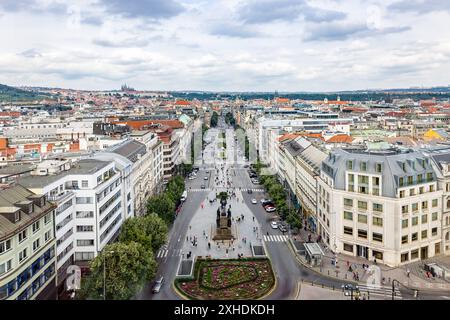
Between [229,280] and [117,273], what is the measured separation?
1629cm

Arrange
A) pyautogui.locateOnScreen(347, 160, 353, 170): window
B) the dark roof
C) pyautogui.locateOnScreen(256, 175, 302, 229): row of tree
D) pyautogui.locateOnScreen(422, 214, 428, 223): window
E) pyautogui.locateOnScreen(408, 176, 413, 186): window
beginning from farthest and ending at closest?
the dark roof < pyautogui.locateOnScreen(256, 175, 302, 229): row of tree < pyautogui.locateOnScreen(347, 160, 353, 170): window < pyautogui.locateOnScreen(422, 214, 428, 223): window < pyautogui.locateOnScreen(408, 176, 413, 186): window

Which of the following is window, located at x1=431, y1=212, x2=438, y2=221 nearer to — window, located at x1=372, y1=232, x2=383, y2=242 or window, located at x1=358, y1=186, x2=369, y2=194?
window, located at x1=372, y1=232, x2=383, y2=242

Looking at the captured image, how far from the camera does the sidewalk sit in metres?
55.5

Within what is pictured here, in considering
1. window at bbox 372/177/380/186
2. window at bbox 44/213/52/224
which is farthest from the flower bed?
window at bbox 372/177/380/186

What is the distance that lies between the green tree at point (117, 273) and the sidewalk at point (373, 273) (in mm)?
25177

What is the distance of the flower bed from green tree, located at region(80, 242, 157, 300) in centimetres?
752

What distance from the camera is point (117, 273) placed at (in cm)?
4622

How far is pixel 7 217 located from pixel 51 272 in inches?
419

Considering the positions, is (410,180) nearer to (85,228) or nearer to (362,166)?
(362,166)

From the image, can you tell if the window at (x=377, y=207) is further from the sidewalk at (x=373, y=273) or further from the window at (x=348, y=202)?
the sidewalk at (x=373, y=273)

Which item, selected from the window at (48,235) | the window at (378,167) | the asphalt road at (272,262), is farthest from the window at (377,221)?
the window at (48,235)

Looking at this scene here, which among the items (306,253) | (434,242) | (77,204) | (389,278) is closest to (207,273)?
(306,253)
